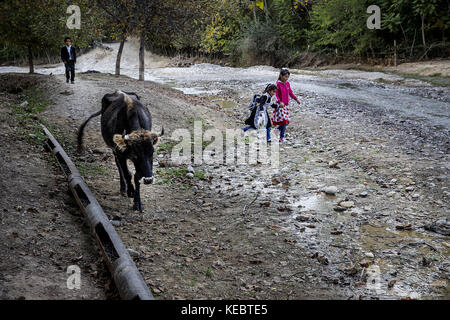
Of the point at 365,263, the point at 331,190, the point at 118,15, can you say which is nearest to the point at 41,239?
the point at 365,263

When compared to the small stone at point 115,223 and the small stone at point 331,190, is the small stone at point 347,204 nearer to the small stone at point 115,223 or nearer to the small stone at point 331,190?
the small stone at point 331,190

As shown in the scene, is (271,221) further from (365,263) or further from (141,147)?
(141,147)

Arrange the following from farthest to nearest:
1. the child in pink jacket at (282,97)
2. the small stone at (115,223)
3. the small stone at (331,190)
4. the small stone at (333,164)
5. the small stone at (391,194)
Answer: the child in pink jacket at (282,97)
the small stone at (333,164)
the small stone at (331,190)
the small stone at (391,194)
the small stone at (115,223)

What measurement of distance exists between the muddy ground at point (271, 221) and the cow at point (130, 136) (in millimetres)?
613

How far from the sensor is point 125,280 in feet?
13.4

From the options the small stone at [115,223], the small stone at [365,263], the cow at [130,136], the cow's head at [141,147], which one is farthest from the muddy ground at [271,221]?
the cow's head at [141,147]

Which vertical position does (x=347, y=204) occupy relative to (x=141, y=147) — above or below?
below

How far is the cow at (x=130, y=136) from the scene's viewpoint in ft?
19.9

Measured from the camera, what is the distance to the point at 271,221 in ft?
21.9

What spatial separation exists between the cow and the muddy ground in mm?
613

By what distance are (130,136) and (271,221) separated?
2894mm

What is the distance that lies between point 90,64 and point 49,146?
57141mm

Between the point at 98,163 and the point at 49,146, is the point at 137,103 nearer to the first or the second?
the point at 98,163

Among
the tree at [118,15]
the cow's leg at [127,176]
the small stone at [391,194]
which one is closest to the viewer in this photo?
the cow's leg at [127,176]
